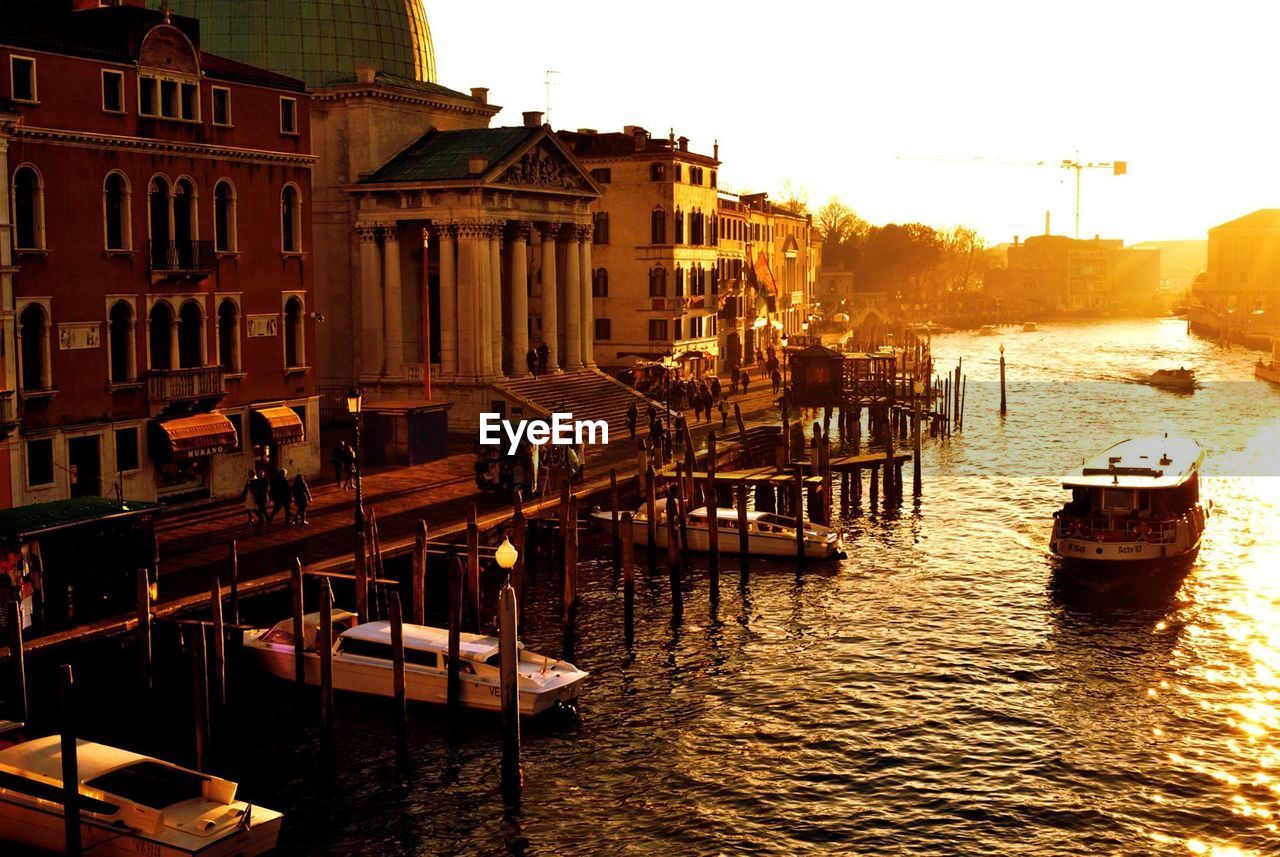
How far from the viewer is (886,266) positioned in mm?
195875

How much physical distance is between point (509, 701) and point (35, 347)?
1850 centimetres

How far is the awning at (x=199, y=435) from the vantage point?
41.0m

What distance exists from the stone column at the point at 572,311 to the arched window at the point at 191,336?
27.4 metres

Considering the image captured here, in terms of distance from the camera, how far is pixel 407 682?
30.5 meters

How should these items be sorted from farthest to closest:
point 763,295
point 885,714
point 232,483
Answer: point 763,295 < point 232,483 < point 885,714

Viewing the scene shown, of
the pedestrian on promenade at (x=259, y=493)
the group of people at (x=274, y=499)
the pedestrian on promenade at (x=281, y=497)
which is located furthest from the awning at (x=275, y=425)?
the pedestrian on promenade at (x=259, y=493)

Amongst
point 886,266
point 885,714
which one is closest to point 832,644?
point 885,714

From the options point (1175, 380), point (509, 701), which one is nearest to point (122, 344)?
point (509, 701)

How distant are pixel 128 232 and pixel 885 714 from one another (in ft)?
78.0

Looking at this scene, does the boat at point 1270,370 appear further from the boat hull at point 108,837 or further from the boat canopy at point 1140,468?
the boat hull at point 108,837

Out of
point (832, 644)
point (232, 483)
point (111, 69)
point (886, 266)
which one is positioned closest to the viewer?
point (832, 644)

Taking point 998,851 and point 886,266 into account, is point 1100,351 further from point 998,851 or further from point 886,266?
point 998,851

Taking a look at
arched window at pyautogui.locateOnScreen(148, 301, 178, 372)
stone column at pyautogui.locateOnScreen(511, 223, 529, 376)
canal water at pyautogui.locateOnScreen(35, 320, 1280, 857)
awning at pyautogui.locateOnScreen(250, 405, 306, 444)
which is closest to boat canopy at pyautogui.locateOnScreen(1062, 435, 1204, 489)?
canal water at pyautogui.locateOnScreen(35, 320, 1280, 857)
